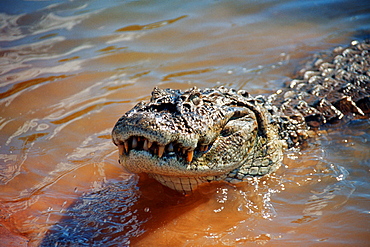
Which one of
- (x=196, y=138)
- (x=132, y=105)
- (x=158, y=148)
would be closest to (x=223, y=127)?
(x=196, y=138)

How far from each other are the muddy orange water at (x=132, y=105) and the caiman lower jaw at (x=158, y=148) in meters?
0.70

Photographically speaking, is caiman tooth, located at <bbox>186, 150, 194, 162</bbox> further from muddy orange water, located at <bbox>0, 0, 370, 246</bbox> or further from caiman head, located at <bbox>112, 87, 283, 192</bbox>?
muddy orange water, located at <bbox>0, 0, 370, 246</bbox>

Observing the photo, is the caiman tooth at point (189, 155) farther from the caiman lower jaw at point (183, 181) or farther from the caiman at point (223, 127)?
the caiman lower jaw at point (183, 181)

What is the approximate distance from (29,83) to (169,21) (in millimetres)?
3315

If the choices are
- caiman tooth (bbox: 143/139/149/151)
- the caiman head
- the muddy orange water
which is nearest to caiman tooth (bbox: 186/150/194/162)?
the caiman head

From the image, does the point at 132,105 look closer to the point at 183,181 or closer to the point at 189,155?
the point at 183,181

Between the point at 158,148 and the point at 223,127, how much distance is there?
0.74 metres

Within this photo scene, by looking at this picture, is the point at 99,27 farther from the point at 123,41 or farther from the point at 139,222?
the point at 139,222

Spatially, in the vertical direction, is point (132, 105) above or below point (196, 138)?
below

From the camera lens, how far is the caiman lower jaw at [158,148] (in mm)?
2762

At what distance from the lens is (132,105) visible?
205 inches

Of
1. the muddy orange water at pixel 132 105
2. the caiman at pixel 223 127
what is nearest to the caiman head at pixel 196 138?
the caiman at pixel 223 127

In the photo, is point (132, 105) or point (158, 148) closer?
point (158, 148)

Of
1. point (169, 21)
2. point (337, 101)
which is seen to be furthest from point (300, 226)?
point (169, 21)
